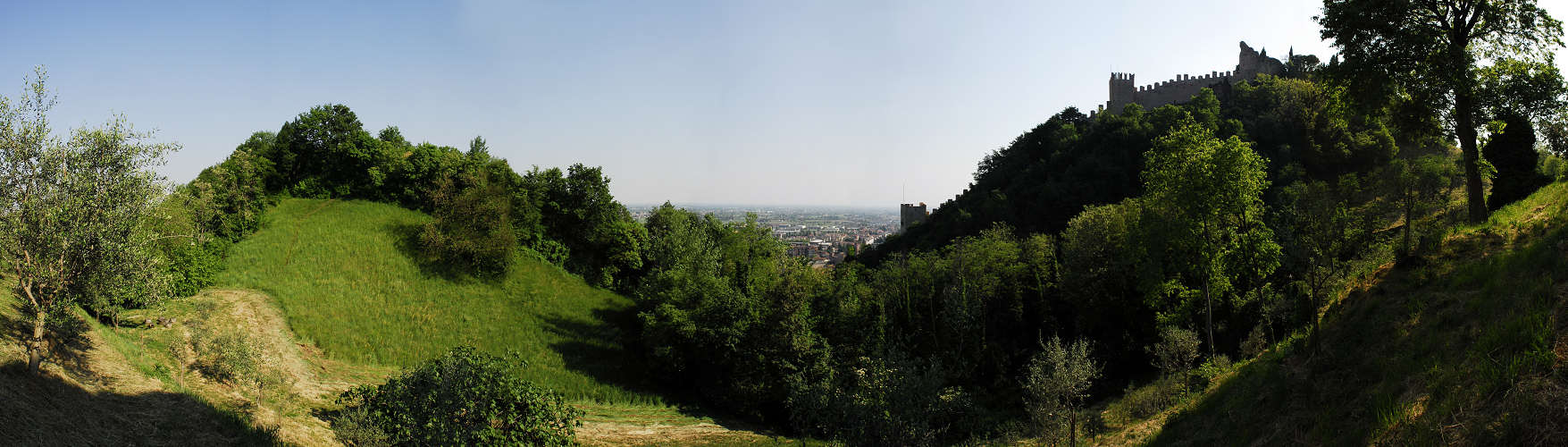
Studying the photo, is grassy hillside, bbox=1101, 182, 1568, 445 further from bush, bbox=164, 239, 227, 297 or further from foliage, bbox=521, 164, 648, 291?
foliage, bbox=521, 164, 648, 291

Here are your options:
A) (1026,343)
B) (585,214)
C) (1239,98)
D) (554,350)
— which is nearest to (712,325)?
(554,350)

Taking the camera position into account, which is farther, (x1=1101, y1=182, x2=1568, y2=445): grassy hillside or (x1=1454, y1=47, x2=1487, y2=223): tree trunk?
(x1=1454, y1=47, x2=1487, y2=223): tree trunk

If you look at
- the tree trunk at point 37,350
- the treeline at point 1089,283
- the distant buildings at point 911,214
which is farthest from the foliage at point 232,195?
the distant buildings at point 911,214

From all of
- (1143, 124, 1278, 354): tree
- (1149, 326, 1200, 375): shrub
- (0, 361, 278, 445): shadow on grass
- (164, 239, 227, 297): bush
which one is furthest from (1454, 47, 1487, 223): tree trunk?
(164, 239, 227, 297): bush

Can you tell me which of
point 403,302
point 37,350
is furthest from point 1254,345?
point 403,302

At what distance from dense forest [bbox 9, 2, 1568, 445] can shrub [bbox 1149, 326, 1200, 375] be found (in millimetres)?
157

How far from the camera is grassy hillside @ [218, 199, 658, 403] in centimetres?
2938

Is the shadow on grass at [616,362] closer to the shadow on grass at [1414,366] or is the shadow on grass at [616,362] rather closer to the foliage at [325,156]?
the shadow on grass at [1414,366]

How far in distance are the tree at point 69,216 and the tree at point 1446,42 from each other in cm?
3301

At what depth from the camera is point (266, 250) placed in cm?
3422

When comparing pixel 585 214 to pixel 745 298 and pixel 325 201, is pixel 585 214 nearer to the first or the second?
pixel 325 201

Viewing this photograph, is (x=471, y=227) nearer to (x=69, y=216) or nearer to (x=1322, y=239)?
(x=69, y=216)

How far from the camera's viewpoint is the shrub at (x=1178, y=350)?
1975 centimetres

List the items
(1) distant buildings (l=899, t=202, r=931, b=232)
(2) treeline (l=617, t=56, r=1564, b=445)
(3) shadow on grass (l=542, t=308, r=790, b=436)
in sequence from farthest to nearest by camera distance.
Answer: (1) distant buildings (l=899, t=202, r=931, b=232) → (3) shadow on grass (l=542, t=308, r=790, b=436) → (2) treeline (l=617, t=56, r=1564, b=445)
